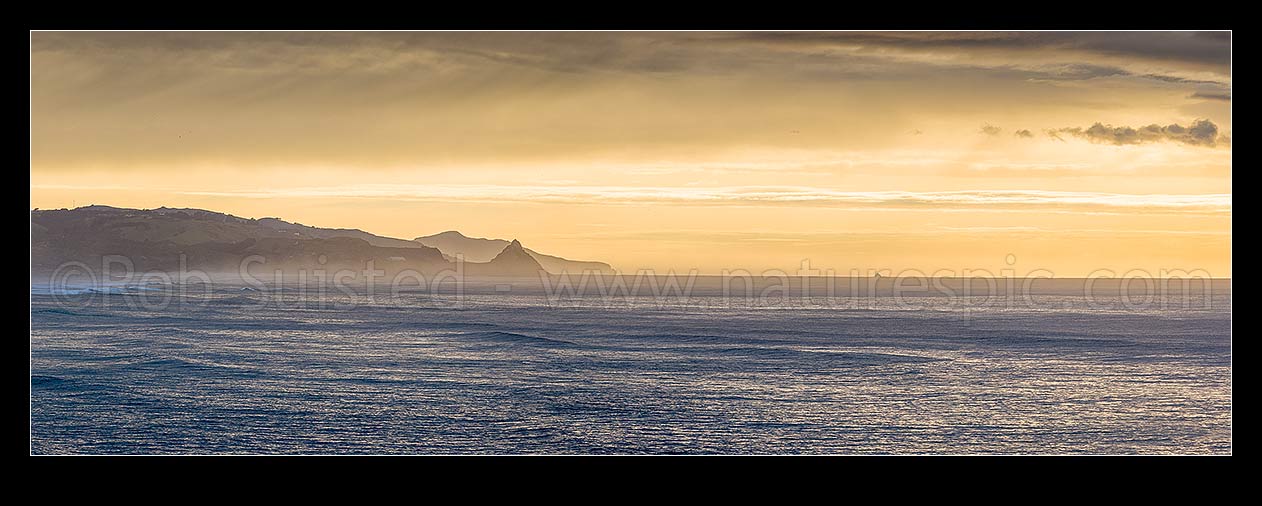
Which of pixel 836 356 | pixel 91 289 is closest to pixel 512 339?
pixel 836 356

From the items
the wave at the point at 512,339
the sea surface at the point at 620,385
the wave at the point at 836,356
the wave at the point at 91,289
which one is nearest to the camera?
the sea surface at the point at 620,385

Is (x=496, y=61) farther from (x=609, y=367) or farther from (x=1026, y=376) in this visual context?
(x=1026, y=376)

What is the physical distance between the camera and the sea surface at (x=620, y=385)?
34281mm

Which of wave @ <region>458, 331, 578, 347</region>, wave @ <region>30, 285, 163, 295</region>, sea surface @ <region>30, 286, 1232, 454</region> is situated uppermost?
wave @ <region>30, 285, 163, 295</region>

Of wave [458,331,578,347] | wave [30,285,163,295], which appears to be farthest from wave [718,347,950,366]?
wave [30,285,163,295]

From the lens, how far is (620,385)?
45844 mm

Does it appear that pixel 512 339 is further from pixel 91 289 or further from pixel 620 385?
pixel 91 289

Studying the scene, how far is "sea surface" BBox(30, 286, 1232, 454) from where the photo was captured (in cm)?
3428

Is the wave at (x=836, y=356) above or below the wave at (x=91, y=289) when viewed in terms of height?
below

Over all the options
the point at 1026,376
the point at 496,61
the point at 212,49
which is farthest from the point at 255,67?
the point at 1026,376

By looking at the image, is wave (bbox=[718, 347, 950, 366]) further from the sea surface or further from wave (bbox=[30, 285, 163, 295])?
wave (bbox=[30, 285, 163, 295])

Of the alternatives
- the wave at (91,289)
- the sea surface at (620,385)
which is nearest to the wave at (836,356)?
the sea surface at (620,385)

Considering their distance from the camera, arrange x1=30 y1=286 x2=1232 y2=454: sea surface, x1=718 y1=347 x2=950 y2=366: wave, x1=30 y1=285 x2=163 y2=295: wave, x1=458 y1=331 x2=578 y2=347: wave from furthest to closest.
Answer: x1=30 y1=285 x2=163 y2=295: wave → x1=458 y1=331 x2=578 y2=347: wave → x1=718 y1=347 x2=950 y2=366: wave → x1=30 y1=286 x2=1232 y2=454: sea surface

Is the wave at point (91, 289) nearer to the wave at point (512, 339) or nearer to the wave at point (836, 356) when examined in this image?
the wave at point (512, 339)
